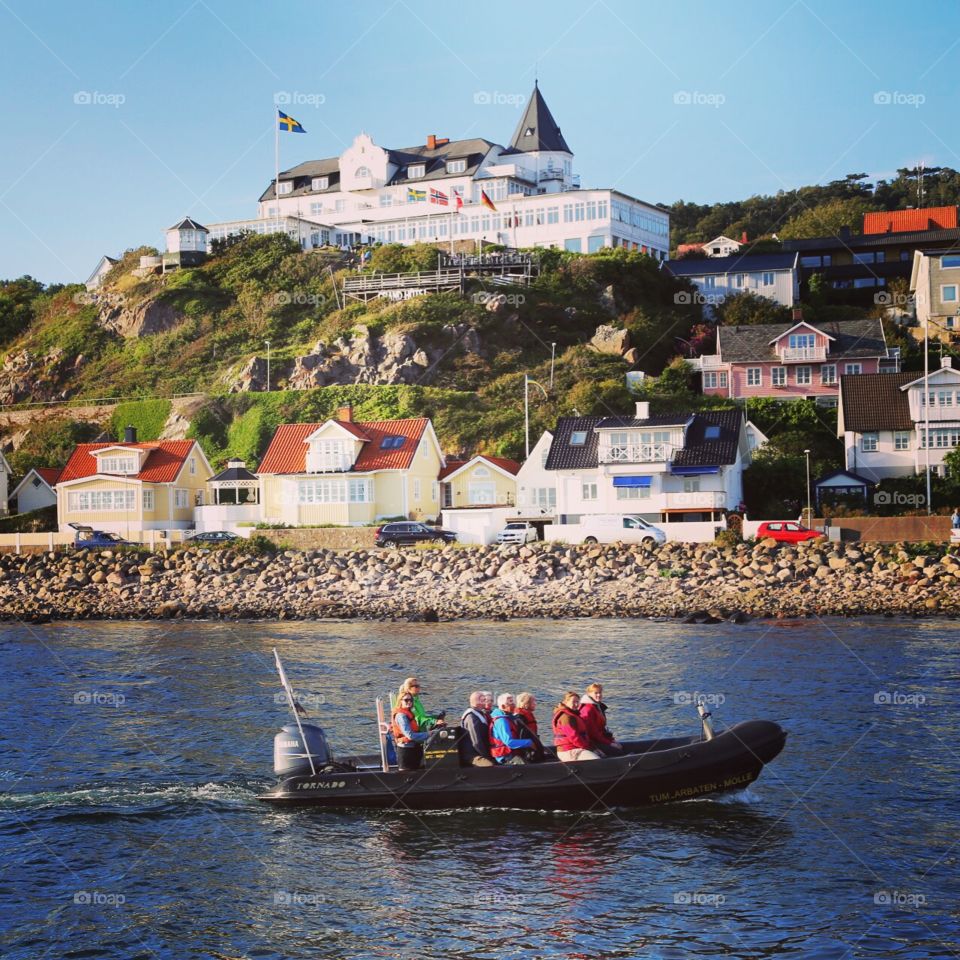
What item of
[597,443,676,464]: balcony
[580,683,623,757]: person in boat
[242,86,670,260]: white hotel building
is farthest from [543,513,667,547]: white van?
[242,86,670,260]: white hotel building

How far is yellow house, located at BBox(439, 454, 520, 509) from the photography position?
5956cm

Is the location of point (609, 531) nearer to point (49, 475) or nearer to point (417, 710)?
point (417, 710)

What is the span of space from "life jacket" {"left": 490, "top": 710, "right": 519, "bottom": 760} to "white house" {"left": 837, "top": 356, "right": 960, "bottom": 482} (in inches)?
1722

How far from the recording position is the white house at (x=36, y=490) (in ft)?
224

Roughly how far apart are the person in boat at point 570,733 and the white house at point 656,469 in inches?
1432

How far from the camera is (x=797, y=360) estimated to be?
69625mm

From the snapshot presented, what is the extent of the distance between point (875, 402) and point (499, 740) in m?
46.5

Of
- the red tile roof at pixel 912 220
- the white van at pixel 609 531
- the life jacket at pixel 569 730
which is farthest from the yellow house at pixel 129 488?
the red tile roof at pixel 912 220

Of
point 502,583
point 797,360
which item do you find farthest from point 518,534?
point 797,360

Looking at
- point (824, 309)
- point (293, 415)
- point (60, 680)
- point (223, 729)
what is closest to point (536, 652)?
point (223, 729)

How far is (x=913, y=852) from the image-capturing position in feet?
51.9

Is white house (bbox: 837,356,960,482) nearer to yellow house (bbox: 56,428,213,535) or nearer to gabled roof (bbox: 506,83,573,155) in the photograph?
yellow house (bbox: 56,428,213,535)

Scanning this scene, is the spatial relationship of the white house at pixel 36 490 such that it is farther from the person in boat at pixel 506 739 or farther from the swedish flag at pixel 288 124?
the person in boat at pixel 506 739

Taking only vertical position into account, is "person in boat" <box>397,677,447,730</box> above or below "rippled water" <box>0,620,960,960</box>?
above
